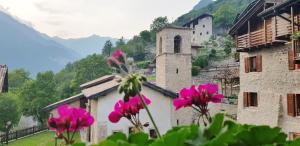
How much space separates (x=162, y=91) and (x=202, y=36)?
59331 mm

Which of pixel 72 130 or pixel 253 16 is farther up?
pixel 253 16

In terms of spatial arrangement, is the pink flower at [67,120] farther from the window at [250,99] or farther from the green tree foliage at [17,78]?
the green tree foliage at [17,78]

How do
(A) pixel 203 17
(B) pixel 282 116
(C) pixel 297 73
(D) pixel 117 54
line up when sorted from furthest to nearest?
(A) pixel 203 17
(B) pixel 282 116
(C) pixel 297 73
(D) pixel 117 54

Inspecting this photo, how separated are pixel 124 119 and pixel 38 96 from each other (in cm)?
1934

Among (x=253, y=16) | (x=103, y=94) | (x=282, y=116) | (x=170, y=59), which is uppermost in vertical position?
(x=253, y=16)

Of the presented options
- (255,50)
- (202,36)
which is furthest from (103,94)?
(202,36)

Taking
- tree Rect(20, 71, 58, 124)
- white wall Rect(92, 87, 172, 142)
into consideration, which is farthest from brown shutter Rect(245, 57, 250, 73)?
tree Rect(20, 71, 58, 124)

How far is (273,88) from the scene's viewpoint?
18094 mm

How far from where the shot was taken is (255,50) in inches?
771

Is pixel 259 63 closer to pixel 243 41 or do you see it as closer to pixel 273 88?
pixel 243 41

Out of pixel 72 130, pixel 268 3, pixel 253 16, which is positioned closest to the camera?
pixel 72 130

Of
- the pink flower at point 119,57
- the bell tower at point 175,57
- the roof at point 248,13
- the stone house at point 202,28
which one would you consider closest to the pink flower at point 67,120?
the pink flower at point 119,57

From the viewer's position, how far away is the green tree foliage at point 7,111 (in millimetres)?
26405

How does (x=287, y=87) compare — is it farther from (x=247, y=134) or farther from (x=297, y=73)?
(x=247, y=134)
